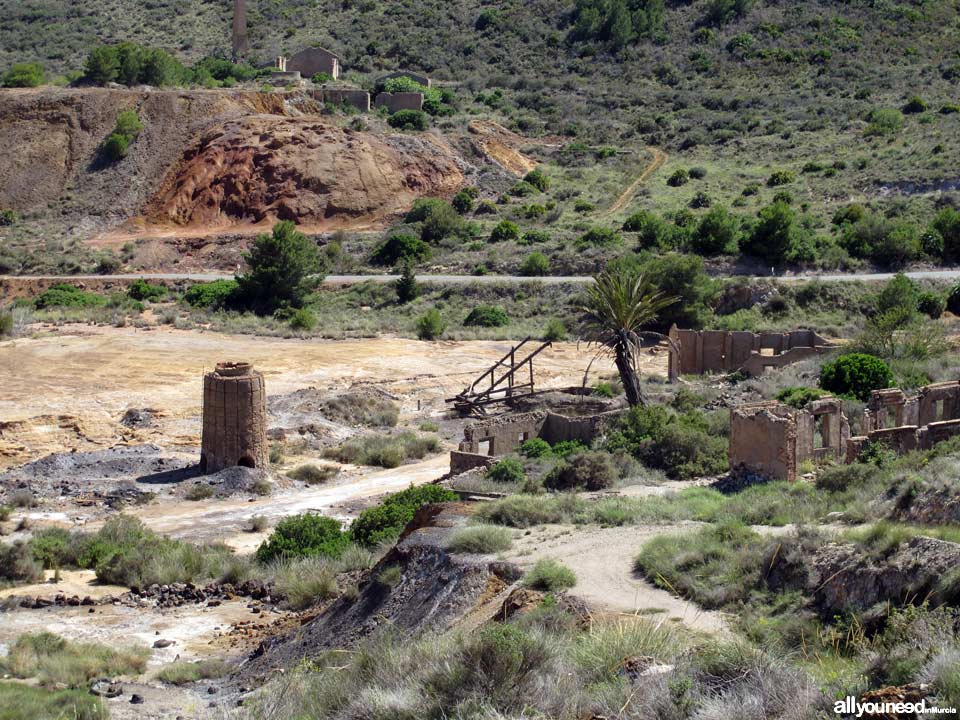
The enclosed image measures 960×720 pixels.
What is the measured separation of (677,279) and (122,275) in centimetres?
2435

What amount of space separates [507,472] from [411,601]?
25.6ft

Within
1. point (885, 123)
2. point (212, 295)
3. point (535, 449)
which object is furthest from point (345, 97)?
point (535, 449)

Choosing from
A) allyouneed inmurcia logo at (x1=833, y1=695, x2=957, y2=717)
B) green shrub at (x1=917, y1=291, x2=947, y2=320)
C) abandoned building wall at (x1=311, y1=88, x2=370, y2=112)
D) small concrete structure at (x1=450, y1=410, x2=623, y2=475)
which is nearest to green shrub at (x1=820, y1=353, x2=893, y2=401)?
small concrete structure at (x1=450, y1=410, x2=623, y2=475)

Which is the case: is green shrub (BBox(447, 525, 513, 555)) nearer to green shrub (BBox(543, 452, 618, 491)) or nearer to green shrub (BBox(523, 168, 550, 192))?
green shrub (BBox(543, 452, 618, 491))

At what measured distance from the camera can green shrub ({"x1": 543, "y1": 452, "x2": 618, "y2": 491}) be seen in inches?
859

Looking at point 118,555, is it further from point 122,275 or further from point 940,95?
point 940,95

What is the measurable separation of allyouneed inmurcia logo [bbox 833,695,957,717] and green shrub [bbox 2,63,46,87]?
70663 millimetres

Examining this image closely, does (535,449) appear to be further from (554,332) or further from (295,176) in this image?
(295,176)

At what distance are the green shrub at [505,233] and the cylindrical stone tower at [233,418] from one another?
32.4m

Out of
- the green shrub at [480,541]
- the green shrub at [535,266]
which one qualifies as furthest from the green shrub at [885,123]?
the green shrub at [480,541]

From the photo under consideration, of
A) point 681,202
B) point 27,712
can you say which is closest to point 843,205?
point 681,202

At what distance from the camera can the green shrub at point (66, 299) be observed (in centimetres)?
5006

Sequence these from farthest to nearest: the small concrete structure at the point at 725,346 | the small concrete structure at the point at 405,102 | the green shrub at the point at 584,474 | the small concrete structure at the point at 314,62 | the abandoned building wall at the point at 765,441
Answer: the small concrete structure at the point at 314,62 < the small concrete structure at the point at 405,102 < the small concrete structure at the point at 725,346 < the green shrub at the point at 584,474 < the abandoned building wall at the point at 765,441

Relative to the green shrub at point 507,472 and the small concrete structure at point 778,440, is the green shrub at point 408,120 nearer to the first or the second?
the green shrub at point 507,472
